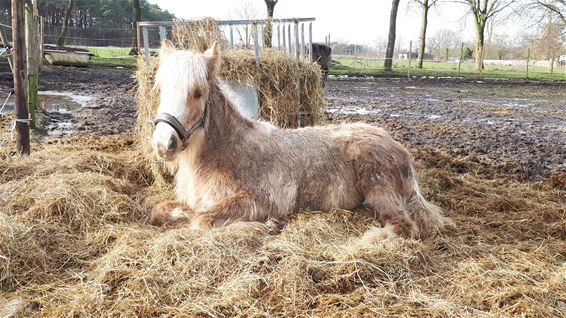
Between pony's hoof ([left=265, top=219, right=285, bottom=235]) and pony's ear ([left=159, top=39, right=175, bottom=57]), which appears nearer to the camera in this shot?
pony's hoof ([left=265, top=219, right=285, bottom=235])

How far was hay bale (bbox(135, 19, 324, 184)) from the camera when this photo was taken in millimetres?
5711

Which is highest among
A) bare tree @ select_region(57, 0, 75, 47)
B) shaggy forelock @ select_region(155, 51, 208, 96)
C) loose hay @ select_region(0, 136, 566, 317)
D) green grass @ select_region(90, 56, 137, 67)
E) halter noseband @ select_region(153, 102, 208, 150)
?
bare tree @ select_region(57, 0, 75, 47)

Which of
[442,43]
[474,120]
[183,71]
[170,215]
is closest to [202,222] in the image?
[170,215]

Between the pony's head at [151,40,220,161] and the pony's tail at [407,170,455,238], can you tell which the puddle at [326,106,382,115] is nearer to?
the pony's tail at [407,170,455,238]

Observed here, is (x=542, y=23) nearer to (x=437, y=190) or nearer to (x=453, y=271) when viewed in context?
(x=437, y=190)

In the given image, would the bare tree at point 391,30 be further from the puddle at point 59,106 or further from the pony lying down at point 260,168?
the pony lying down at point 260,168

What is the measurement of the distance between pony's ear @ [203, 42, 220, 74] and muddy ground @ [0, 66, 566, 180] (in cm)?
302

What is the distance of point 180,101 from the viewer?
3744mm

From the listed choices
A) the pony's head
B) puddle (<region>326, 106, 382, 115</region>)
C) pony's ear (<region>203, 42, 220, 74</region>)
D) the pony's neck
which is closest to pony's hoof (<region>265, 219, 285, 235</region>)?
the pony's neck

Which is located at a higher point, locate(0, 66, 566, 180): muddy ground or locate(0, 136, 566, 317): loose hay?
locate(0, 66, 566, 180): muddy ground

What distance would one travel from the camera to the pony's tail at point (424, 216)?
13.9 feet

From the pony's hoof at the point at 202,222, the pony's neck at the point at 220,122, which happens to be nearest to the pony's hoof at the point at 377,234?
the pony's hoof at the point at 202,222

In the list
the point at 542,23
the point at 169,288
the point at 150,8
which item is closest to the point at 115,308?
the point at 169,288

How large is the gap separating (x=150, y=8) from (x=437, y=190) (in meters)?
61.3
